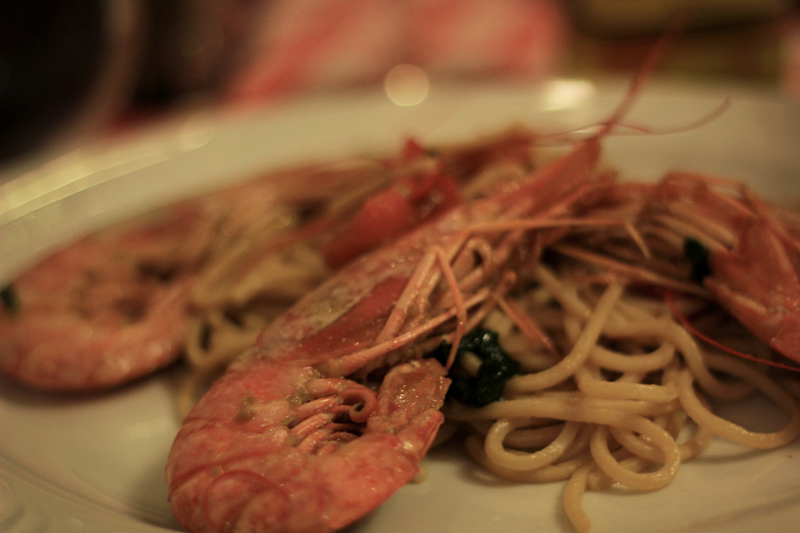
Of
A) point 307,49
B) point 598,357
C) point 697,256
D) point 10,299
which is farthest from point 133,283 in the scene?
point 307,49

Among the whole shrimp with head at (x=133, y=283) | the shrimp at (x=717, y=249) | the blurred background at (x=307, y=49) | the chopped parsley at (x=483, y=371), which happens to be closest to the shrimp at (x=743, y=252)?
the shrimp at (x=717, y=249)

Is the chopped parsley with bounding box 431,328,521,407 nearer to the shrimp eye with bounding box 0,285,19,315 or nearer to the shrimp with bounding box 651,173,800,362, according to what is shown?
the shrimp with bounding box 651,173,800,362

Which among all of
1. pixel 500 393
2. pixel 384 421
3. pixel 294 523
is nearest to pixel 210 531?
pixel 294 523

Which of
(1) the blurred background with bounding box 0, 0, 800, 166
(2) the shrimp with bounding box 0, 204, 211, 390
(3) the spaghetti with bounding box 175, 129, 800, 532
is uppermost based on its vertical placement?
(1) the blurred background with bounding box 0, 0, 800, 166

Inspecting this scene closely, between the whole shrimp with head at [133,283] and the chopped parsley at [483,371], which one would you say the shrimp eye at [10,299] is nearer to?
the whole shrimp with head at [133,283]

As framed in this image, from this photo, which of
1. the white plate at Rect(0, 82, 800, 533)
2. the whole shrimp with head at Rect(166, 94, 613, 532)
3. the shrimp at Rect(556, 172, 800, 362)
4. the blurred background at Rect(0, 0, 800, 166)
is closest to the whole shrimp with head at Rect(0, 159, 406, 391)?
the white plate at Rect(0, 82, 800, 533)

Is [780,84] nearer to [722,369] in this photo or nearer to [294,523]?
[722,369]

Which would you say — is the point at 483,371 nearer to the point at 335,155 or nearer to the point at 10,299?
the point at 10,299

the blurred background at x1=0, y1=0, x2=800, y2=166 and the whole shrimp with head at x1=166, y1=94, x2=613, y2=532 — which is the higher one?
the blurred background at x1=0, y1=0, x2=800, y2=166
